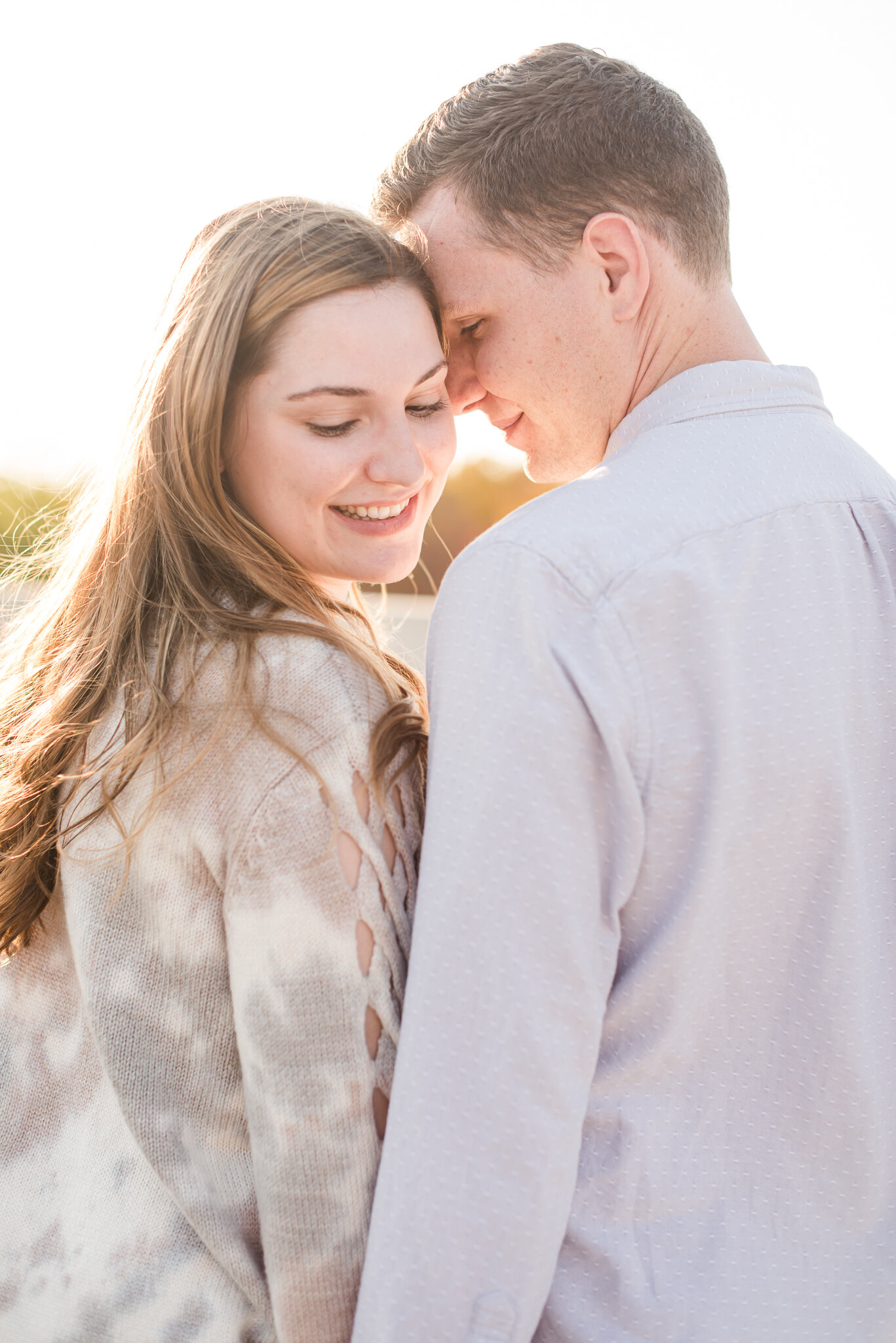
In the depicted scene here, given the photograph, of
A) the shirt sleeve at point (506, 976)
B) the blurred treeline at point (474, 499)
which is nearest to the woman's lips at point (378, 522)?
the shirt sleeve at point (506, 976)

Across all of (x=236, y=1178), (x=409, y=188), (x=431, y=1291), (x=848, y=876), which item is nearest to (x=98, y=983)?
(x=236, y=1178)

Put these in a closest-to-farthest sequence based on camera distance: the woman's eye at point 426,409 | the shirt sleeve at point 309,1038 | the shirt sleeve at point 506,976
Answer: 1. the shirt sleeve at point 506,976
2. the shirt sleeve at point 309,1038
3. the woman's eye at point 426,409

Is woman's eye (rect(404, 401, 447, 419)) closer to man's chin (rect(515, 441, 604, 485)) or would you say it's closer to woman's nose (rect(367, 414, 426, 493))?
woman's nose (rect(367, 414, 426, 493))

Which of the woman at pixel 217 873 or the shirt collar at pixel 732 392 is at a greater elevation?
the shirt collar at pixel 732 392

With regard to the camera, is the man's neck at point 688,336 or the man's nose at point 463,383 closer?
the man's neck at point 688,336

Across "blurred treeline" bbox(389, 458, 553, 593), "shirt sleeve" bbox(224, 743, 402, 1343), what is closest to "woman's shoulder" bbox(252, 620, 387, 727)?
"shirt sleeve" bbox(224, 743, 402, 1343)

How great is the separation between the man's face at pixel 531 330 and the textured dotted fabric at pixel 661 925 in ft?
1.85

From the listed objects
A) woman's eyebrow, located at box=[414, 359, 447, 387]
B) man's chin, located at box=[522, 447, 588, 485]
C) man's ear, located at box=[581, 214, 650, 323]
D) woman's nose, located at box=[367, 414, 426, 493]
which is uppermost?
man's ear, located at box=[581, 214, 650, 323]

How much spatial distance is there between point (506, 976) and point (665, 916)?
9.4 inches

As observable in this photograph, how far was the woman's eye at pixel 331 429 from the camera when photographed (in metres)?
1.68

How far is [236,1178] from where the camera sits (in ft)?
4.40

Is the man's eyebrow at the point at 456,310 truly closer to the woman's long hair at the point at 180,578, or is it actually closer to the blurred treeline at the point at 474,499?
the woman's long hair at the point at 180,578

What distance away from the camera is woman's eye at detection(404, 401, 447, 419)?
1861 mm

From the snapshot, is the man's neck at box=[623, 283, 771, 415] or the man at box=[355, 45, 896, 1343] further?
the man's neck at box=[623, 283, 771, 415]
